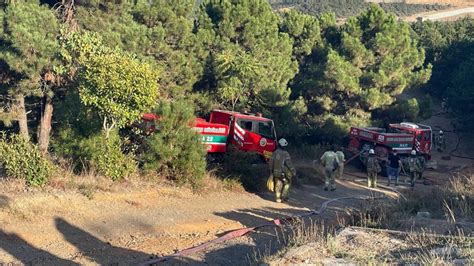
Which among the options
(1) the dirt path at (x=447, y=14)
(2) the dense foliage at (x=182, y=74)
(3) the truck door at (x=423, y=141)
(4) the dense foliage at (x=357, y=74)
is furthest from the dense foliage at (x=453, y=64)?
(1) the dirt path at (x=447, y=14)

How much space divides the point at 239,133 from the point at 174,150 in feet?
17.7

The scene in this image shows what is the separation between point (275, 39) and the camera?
86.6ft

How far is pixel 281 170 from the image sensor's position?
15.4m

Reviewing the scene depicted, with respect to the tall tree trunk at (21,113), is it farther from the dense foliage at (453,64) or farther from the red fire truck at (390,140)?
the dense foliage at (453,64)

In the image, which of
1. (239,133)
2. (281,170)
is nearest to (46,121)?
(239,133)

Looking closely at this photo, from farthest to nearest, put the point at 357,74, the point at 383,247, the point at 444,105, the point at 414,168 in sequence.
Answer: the point at 444,105
the point at 357,74
the point at 414,168
the point at 383,247

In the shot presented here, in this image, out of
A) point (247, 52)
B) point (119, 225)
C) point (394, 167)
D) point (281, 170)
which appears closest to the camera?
point (119, 225)

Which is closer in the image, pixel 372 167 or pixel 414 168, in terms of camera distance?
pixel 372 167

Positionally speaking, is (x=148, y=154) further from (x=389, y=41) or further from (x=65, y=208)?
(x=389, y=41)

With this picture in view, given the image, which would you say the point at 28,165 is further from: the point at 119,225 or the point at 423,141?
the point at 423,141

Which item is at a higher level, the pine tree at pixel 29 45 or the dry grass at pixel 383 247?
the pine tree at pixel 29 45

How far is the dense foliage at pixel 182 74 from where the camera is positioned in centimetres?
1442

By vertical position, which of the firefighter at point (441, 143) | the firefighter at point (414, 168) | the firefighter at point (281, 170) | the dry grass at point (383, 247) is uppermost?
the dry grass at point (383, 247)

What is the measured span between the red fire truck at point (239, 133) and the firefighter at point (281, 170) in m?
3.59
